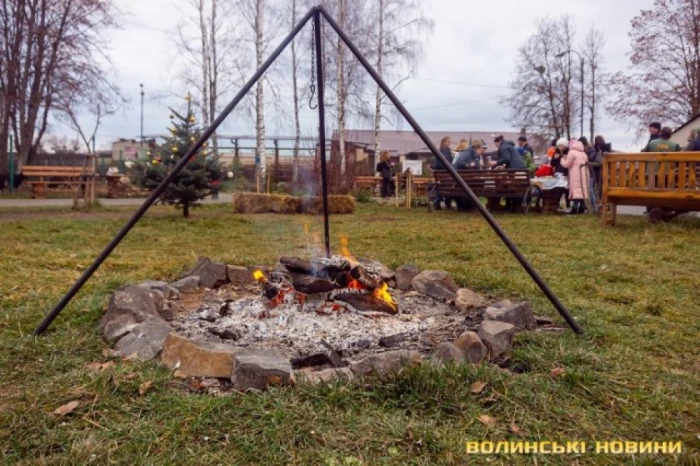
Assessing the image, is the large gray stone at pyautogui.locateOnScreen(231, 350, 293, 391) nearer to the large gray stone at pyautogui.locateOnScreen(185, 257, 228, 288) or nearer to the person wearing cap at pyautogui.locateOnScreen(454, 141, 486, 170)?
the large gray stone at pyautogui.locateOnScreen(185, 257, 228, 288)

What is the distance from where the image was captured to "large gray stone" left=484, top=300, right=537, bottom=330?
3.47 meters

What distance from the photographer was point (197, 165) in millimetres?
10750

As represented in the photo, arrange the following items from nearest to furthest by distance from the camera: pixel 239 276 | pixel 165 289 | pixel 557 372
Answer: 1. pixel 557 372
2. pixel 165 289
3. pixel 239 276

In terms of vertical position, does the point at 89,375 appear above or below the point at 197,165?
below

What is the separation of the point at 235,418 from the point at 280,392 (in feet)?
0.82

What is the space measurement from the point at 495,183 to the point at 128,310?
32.5 ft

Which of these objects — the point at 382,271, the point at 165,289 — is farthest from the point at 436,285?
the point at 165,289

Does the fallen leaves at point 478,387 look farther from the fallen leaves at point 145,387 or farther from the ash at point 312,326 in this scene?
the fallen leaves at point 145,387

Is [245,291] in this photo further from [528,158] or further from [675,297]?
[528,158]

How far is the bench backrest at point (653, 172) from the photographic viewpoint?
320 inches

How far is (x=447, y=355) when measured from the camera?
282cm

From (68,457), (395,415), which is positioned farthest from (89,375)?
(395,415)

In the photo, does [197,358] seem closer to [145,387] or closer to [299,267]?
[145,387]

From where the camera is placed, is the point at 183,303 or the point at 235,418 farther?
the point at 183,303
